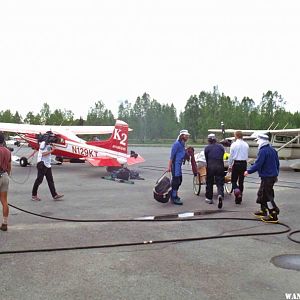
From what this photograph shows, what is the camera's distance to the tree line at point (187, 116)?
72.0 meters

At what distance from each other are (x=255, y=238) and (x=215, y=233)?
0.70 meters

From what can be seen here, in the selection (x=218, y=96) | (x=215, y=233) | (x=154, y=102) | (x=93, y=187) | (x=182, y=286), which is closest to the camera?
(x=182, y=286)

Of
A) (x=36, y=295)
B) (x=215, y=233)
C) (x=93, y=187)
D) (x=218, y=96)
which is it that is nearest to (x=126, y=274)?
(x=36, y=295)

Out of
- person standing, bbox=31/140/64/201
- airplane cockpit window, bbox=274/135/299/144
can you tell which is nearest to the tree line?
airplane cockpit window, bbox=274/135/299/144

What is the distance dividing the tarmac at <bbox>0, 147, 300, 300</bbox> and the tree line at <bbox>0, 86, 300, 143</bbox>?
4095cm

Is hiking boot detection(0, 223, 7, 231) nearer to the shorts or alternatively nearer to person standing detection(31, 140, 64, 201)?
the shorts

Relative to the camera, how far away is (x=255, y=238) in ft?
21.1

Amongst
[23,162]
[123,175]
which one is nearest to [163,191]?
[123,175]

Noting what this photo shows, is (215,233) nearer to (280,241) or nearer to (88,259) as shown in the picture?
(280,241)

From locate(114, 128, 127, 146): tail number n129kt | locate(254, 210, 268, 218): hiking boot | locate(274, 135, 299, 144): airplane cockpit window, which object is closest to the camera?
locate(254, 210, 268, 218): hiking boot

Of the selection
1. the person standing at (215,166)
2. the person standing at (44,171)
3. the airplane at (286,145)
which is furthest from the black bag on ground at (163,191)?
the airplane at (286,145)

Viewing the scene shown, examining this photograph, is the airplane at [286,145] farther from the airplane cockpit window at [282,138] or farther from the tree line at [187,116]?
the tree line at [187,116]

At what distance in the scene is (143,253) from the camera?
5.60 meters

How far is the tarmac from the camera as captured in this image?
4234 mm
